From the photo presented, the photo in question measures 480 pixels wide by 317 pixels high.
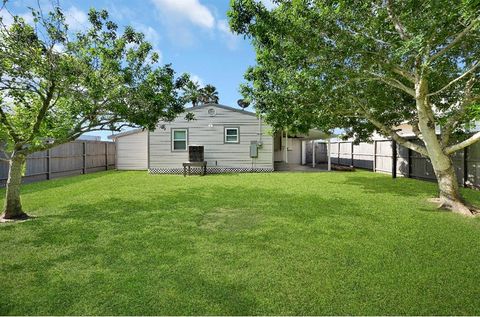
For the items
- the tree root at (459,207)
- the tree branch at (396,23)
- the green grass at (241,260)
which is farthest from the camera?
the tree root at (459,207)

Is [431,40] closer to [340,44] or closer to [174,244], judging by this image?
[340,44]

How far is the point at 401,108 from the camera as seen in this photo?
904 centimetres

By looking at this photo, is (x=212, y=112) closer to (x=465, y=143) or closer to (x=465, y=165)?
(x=465, y=143)

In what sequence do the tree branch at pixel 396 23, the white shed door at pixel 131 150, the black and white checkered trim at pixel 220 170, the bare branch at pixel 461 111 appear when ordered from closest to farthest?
the tree branch at pixel 396 23 → the bare branch at pixel 461 111 → the black and white checkered trim at pixel 220 170 → the white shed door at pixel 131 150

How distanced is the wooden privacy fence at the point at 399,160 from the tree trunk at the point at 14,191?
1255 cm

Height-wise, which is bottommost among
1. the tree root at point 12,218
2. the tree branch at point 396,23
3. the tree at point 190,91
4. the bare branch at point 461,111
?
the tree root at point 12,218

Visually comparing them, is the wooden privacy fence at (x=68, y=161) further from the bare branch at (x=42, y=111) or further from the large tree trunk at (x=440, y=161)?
the large tree trunk at (x=440, y=161)

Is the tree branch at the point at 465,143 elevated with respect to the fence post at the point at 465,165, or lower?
elevated

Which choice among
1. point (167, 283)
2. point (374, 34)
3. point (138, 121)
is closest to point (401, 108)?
point (374, 34)

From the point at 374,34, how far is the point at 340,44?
3.04 feet

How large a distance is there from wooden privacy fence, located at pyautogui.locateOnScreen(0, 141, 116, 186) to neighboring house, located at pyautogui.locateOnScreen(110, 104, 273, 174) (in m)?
3.93

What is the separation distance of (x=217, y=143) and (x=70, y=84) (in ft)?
32.2

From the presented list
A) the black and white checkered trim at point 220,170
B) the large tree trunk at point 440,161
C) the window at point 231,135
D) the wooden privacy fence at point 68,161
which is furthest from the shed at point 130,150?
the large tree trunk at point 440,161

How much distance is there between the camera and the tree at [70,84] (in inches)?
191
